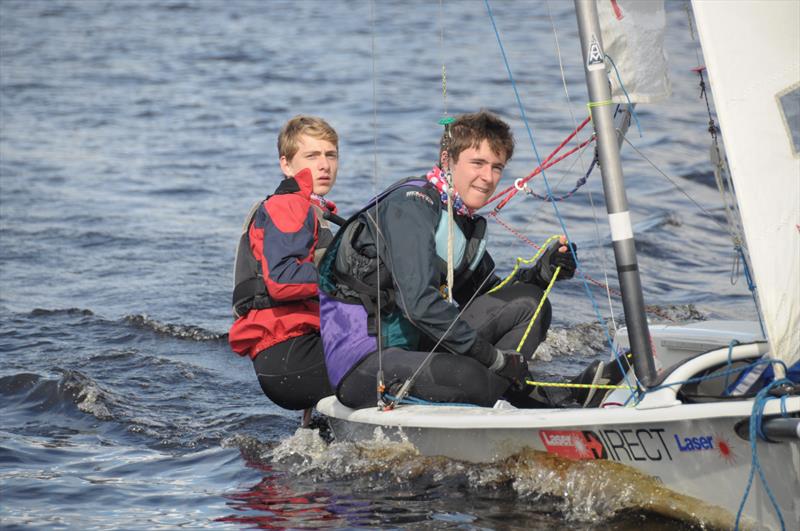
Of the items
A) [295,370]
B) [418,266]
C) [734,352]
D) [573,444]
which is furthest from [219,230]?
[734,352]

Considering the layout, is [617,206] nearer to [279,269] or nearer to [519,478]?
[519,478]

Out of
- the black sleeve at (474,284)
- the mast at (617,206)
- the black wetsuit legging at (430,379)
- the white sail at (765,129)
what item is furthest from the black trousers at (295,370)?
the white sail at (765,129)

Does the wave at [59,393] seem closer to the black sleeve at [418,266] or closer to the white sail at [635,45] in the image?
the black sleeve at [418,266]

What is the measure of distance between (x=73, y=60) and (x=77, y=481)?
13.2 m

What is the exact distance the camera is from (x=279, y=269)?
15.0 feet

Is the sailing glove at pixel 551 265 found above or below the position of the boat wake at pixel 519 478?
above

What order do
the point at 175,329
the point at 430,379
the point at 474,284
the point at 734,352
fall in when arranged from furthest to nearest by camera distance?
1. the point at 175,329
2. the point at 474,284
3. the point at 430,379
4. the point at 734,352

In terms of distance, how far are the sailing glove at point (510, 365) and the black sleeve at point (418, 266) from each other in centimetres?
9

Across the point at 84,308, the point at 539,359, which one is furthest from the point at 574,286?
the point at 84,308

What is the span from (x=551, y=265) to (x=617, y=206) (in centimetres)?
84

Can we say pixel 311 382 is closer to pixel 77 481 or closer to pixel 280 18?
pixel 77 481

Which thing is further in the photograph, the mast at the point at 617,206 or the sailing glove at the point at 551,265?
the sailing glove at the point at 551,265

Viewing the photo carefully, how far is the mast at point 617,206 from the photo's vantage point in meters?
3.78

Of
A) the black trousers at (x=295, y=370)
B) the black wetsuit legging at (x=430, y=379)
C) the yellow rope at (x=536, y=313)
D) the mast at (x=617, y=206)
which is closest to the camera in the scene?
the mast at (x=617, y=206)
